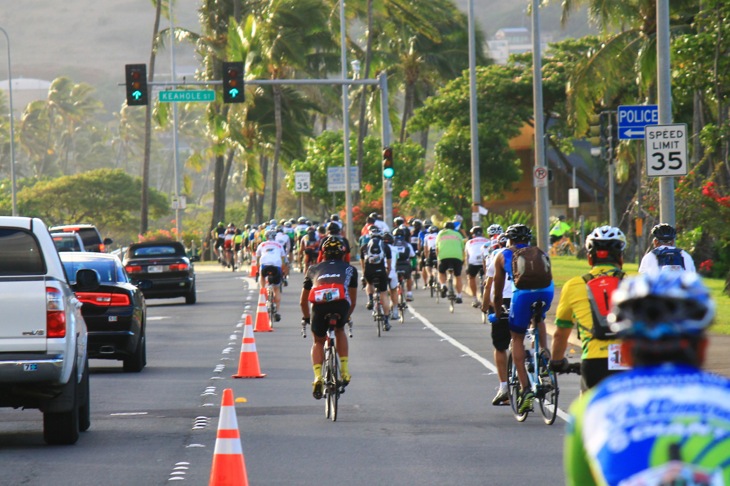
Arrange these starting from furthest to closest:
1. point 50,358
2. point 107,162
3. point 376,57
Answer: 1. point 107,162
2. point 376,57
3. point 50,358

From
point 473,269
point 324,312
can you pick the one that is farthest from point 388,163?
point 324,312

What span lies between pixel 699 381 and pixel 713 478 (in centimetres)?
29

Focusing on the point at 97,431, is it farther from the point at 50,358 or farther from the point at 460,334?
the point at 460,334

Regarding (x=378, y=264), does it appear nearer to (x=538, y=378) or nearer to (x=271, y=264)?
(x=271, y=264)

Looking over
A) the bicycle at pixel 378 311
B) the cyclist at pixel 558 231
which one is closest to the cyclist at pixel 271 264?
the bicycle at pixel 378 311

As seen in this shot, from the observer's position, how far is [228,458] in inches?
338

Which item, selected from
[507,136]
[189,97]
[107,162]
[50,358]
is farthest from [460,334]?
[107,162]

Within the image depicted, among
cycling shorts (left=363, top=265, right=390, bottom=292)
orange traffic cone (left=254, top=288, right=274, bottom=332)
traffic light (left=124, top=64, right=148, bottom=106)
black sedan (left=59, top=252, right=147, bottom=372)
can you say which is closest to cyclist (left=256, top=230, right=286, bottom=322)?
orange traffic cone (left=254, top=288, right=274, bottom=332)

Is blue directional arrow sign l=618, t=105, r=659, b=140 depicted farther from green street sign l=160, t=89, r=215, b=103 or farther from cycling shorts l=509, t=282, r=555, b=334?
green street sign l=160, t=89, r=215, b=103

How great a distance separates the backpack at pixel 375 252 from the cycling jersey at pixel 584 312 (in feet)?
53.8

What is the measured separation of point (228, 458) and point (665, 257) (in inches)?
285

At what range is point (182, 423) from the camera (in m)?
13.7

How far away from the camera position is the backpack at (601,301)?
9016 millimetres

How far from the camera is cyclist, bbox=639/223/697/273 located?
47.7ft
